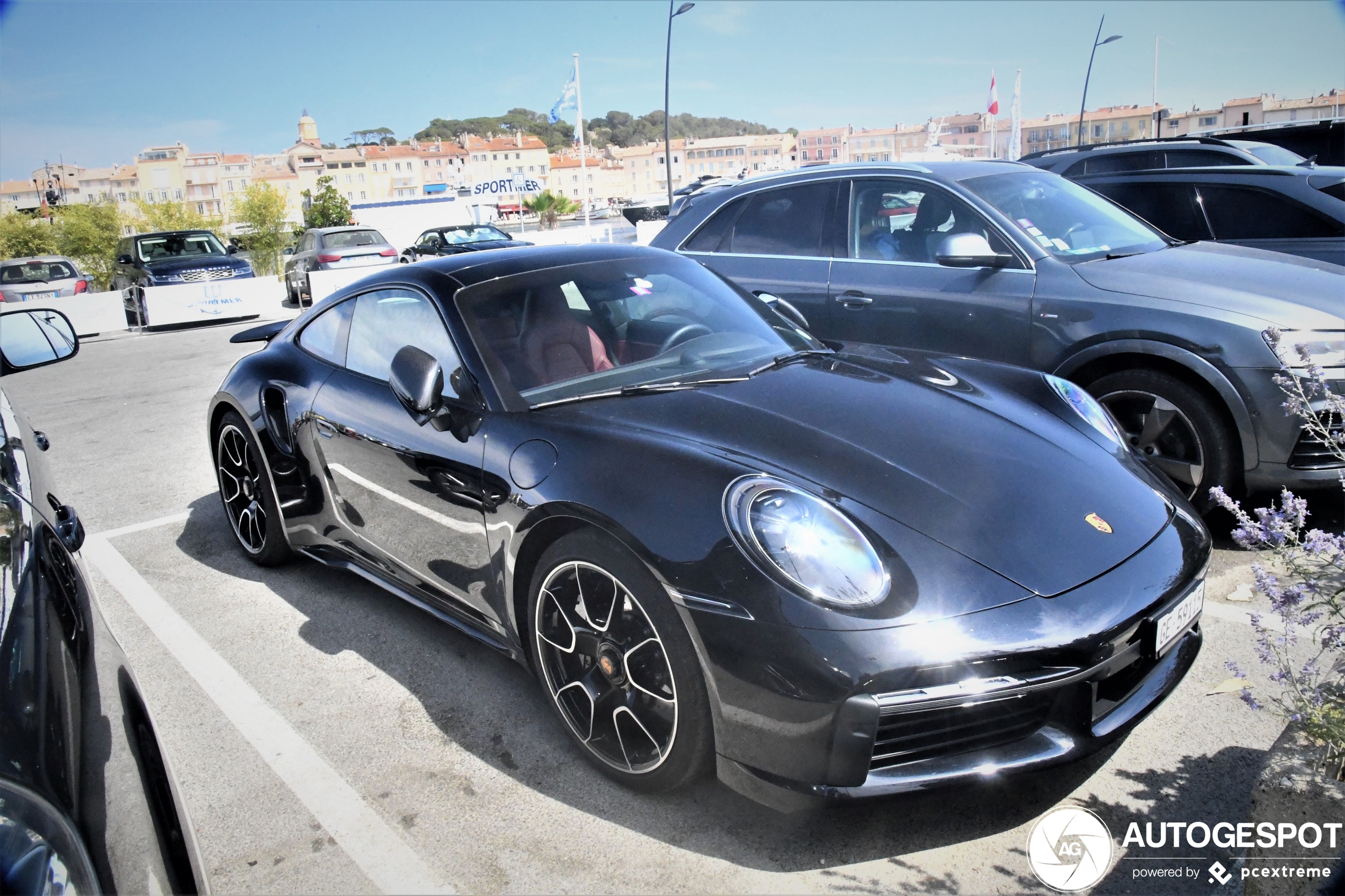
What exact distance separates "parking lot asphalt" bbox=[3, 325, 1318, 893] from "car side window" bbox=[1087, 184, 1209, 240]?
3.64 metres

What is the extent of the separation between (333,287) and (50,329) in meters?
14.8

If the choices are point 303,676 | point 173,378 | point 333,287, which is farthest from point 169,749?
point 333,287

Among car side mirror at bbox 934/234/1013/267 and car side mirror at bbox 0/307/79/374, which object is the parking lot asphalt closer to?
car side mirror at bbox 0/307/79/374

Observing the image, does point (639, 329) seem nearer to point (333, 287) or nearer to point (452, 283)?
point (452, 283)

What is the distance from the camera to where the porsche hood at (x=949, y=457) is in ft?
7.54

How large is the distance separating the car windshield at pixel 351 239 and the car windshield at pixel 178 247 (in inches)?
76.1

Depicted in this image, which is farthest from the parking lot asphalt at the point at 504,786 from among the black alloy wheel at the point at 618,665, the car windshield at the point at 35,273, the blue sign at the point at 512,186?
the blue sign at the point at 512,186

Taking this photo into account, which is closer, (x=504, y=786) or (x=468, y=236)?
(x=504, y=786)

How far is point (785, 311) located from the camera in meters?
4.02

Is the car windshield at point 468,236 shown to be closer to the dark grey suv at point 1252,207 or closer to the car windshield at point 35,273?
the car windshield at point 35,273

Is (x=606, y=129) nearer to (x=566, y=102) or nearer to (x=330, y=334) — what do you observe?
(x=566, y=102)

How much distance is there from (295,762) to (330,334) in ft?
5.84

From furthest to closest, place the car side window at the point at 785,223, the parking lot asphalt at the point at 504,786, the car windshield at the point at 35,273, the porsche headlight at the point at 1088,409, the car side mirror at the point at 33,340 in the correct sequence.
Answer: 1. the car windshield at the point at 35,273
2. the car side window at the point at 785,223
3. the porsche headlight at the point at 1088,409
4. the car side mirror at the point at 33,340
5. the parking lot asphalt at the point at 504,786

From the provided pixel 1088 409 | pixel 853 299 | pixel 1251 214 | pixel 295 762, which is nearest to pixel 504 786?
pixel 295 762
